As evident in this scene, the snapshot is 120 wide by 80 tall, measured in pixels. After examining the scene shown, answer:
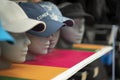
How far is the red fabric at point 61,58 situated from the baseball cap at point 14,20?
0.23m

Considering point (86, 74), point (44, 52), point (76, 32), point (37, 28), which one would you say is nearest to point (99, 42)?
point (76, 32)

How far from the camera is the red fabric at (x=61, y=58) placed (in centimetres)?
129

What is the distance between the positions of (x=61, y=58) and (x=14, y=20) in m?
0.42

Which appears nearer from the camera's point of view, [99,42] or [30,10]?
[30,10]

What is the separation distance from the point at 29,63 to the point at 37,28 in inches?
8.4

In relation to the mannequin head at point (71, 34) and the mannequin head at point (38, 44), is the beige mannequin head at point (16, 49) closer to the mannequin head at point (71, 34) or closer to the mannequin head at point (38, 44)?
the mannequin head at point (38, 44)

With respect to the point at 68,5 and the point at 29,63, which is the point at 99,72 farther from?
the point at 29,63

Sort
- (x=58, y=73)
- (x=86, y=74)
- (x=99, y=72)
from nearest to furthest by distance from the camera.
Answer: (x=58, y=73), (x=86, y=74), (x=99, y=72)

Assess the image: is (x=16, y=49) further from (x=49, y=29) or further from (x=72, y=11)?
(x=72, y=11)

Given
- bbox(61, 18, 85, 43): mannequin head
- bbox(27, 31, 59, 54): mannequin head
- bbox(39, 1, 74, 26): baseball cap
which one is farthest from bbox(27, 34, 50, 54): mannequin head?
bbox(61, 18, 85, 43): mannequin head

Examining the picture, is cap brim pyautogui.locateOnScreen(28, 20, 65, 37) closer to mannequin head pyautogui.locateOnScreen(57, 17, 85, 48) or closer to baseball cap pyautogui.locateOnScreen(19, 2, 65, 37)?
baseball cap pyautogui.locateOnScreen(19, 2, 65, 37)

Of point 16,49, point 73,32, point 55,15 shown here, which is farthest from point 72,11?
point 16,49

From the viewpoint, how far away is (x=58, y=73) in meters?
1.10

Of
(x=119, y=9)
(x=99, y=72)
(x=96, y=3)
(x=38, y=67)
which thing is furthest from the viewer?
(x=119, y=9)
